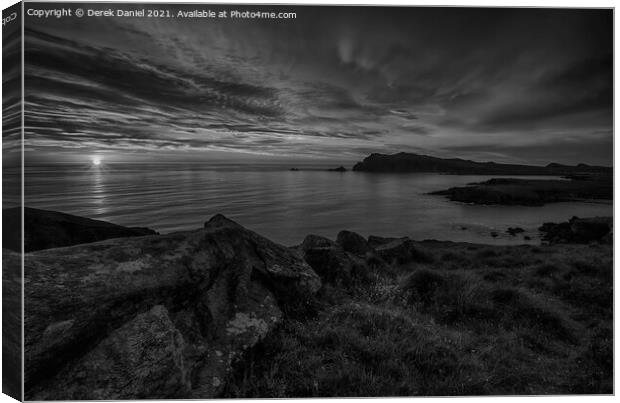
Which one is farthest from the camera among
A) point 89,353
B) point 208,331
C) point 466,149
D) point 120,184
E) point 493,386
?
point 466,149

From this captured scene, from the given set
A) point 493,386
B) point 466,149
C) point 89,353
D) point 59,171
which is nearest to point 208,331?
point 89,353

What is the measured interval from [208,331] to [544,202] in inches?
Answer: 308

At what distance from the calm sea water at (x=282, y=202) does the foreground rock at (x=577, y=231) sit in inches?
20.0

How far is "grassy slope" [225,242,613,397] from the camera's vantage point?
17.7 feet

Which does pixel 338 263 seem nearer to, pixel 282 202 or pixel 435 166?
pixel 282 202

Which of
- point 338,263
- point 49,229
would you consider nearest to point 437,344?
point 338,263

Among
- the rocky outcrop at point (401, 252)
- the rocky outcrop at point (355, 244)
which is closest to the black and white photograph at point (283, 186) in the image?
the rocky outcrop at point (355, 244)

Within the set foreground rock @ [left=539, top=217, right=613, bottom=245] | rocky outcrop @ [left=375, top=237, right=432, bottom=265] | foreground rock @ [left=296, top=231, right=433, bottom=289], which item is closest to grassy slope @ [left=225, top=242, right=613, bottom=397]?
foreground rock @ [left=296, top=231, right=433, bottom=289]

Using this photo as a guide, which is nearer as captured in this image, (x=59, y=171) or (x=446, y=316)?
(x=59, y=171)

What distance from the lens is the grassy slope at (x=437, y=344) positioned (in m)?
5.38

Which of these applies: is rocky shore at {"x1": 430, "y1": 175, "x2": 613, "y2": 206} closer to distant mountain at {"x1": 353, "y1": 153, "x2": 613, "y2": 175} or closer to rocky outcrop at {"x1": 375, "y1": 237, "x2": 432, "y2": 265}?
distant mountain at {"x1": 353, "y1": 153, "x2": 613, "y2": 175}

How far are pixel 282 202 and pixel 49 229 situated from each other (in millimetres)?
4019

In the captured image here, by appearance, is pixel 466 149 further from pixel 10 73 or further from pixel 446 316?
pixel 10 73

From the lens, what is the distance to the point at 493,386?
5.73m
